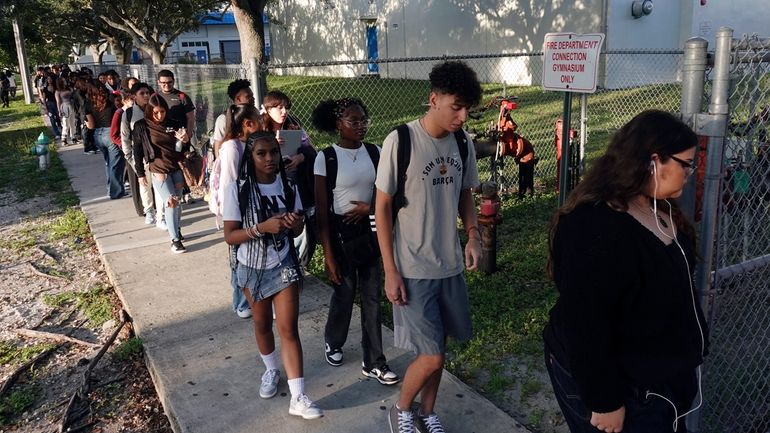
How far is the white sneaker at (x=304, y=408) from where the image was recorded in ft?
12.0

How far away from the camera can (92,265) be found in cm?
698

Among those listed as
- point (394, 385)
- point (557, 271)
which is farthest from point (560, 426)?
point (557, 271)

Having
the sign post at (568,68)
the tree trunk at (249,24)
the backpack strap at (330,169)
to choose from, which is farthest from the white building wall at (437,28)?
the backpack strap at (330,169)

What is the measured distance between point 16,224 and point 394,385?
6.92 metres

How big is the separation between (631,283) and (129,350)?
3.84m

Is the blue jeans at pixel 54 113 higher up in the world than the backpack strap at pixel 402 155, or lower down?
lower down

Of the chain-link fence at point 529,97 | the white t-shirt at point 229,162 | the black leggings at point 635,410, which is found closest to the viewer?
the black leggings at point 635,410

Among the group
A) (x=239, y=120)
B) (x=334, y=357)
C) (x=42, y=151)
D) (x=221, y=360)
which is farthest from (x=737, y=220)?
(x=42, y=151)

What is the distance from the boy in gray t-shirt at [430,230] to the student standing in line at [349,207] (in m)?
0.77

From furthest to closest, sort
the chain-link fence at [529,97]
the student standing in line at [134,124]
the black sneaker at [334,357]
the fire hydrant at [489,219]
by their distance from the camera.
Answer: the chain-link fence at [529,97], the student standing in line at [134,124], the fire hydrant at [489,219], the black sneaker at [334,357]

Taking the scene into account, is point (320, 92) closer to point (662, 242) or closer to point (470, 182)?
point (470, 182)

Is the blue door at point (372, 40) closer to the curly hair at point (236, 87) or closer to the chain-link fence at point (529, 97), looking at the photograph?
the chain-link fence at point (529, 97)

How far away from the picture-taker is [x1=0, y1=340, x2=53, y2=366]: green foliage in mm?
4852

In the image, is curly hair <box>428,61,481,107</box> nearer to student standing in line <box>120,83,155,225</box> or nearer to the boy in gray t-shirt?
the boy in gray t-shirt
